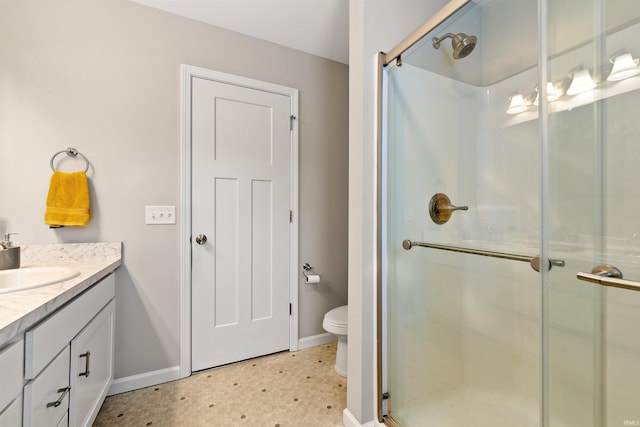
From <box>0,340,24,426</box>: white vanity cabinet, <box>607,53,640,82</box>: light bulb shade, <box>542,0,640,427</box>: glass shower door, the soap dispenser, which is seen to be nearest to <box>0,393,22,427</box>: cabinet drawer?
<box>0,340,24,426</box>: white vanity cabinet

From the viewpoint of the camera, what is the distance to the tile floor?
58.0 inches

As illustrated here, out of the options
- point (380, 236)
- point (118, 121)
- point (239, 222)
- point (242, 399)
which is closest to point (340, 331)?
point (242, 399)

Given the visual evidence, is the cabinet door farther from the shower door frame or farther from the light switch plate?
the shower door frame

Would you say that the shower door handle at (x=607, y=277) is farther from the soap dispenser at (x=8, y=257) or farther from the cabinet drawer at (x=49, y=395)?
the soap dispenser at (x=8, y=257)

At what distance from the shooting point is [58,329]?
3.21 feet

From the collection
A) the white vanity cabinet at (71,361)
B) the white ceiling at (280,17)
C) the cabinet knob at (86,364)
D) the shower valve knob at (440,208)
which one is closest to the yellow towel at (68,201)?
the white vanity cabinet at (71,361)

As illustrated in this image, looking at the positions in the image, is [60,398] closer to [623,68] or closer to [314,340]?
[314,340]

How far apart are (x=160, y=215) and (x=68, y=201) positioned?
1.47ft

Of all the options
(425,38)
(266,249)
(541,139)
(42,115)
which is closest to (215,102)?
(42,115)

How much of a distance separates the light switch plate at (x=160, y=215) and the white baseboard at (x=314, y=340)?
4.29 ft

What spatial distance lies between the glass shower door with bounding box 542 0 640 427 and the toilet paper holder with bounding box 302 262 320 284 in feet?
4.75

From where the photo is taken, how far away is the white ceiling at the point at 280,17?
177 cm

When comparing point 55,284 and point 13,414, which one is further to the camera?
point 55,284

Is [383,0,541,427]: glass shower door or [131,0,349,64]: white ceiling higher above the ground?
[131,0,349,64]: white ceiling
